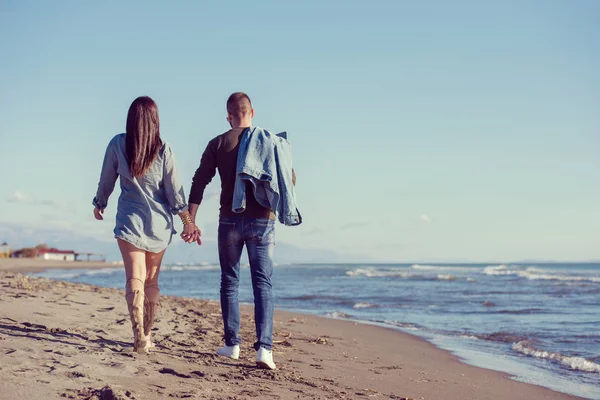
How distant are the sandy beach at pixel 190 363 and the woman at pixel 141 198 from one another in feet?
1.64

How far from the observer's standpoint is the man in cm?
427

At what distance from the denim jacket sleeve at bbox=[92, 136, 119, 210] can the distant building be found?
176 feet

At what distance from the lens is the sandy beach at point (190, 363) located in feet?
11.2

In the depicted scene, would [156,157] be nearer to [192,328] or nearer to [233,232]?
[233,232]

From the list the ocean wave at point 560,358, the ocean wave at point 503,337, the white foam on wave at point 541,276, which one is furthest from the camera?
the white foam on wave at point 541,276

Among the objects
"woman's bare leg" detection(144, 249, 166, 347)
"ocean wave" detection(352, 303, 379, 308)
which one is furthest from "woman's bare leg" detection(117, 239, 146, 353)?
"ocean wave" detection(352, 303, 379, 308)

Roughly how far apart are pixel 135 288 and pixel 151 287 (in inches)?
10.7

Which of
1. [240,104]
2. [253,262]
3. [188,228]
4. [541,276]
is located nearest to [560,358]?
[253,262]

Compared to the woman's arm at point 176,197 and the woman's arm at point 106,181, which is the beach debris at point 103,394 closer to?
the woman's arm at point 176,197

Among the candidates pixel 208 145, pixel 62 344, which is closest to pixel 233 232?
pixel 208 145

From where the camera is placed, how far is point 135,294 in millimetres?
4262

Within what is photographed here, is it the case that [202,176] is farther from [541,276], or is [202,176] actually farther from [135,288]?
[541,276]

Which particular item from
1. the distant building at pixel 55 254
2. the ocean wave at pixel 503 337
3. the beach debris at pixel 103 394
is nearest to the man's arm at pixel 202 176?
the beach debris at pixel 103 394

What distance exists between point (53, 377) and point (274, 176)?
6.10 ft
